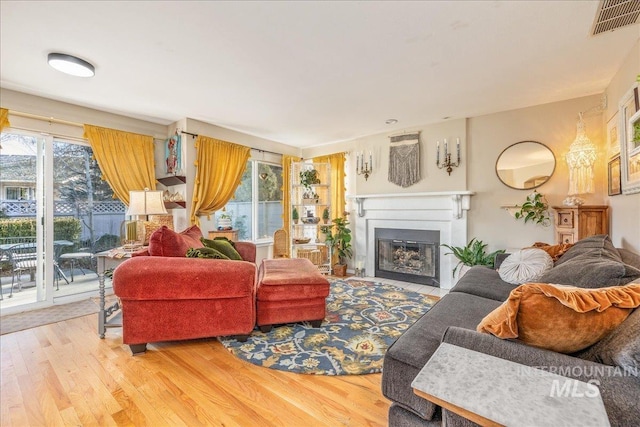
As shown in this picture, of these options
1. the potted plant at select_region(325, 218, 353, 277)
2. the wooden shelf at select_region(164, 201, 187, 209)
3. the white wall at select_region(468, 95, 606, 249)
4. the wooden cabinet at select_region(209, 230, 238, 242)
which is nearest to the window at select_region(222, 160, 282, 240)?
the wooden cabinet at select_region(209, 230, 238, 242)

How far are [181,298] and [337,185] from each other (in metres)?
3.34

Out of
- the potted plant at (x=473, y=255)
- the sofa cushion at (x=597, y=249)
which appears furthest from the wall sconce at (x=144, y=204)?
the sofa cushion at (x=597, y=249)

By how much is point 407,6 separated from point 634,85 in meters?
1.78

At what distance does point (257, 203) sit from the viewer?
16.1 feet

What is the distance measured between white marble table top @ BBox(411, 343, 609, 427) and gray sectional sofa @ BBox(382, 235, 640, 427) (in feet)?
0.53

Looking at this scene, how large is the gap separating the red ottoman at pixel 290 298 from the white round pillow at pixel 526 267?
5.06 feet

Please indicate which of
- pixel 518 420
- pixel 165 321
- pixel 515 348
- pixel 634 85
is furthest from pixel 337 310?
pixel 634 85

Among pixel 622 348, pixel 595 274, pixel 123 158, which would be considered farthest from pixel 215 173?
pixel 622 348

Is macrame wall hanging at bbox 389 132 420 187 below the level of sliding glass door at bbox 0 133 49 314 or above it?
above

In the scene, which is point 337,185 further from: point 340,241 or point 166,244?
point 166,244

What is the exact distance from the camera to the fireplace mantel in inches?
148

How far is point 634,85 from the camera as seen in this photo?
1.98 metres

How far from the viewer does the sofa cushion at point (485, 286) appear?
6.59 ft

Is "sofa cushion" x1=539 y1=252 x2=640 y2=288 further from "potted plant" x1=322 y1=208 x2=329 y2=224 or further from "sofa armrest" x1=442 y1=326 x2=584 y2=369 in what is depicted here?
"potted plant" x1=322 y1=208 x2=329 y2=224
